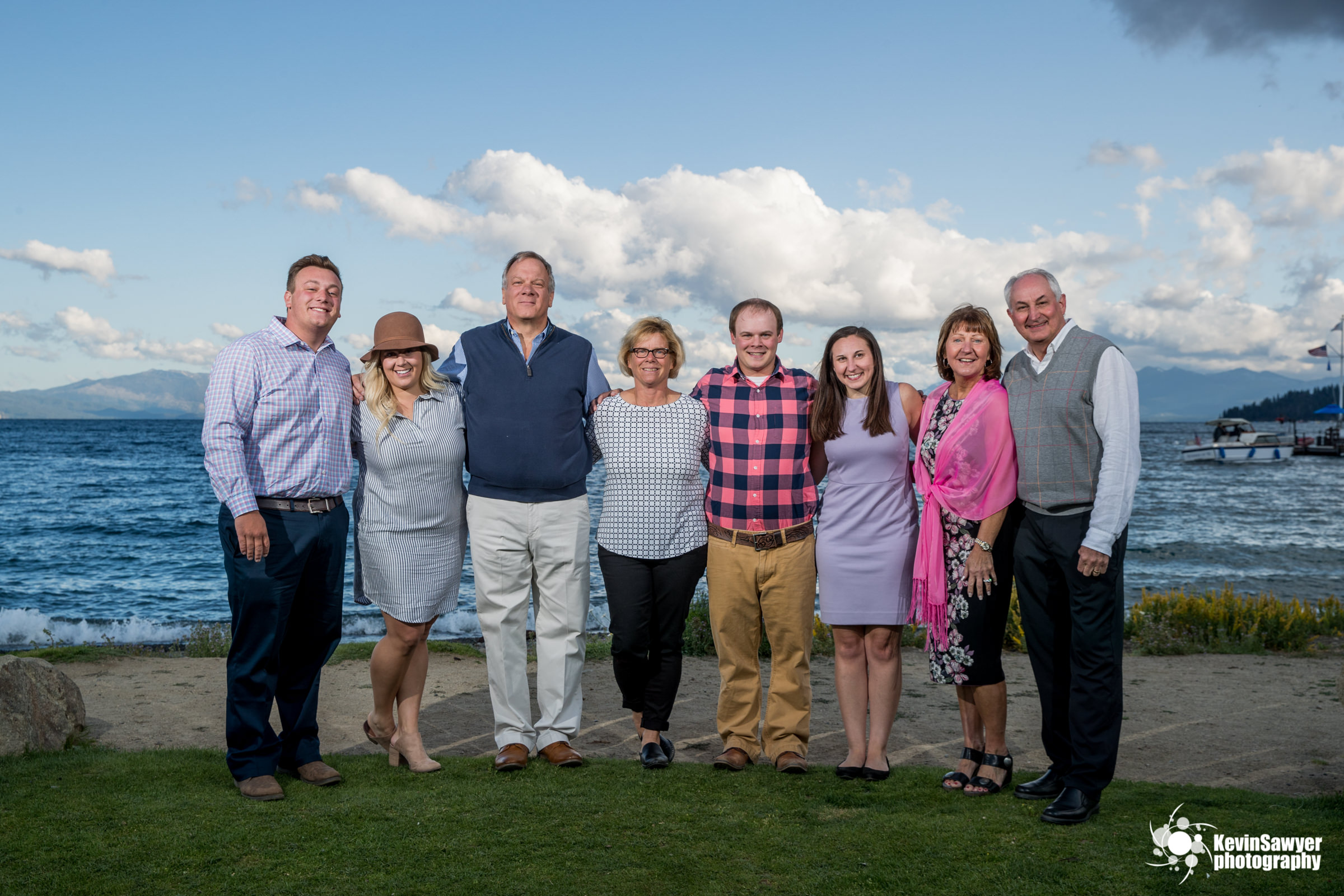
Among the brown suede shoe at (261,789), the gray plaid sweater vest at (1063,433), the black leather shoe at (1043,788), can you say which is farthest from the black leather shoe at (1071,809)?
the brown suede shoe at (261,789)

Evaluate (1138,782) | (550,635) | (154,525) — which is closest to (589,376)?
(550,635)

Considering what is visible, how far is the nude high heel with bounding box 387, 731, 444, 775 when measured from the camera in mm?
4758

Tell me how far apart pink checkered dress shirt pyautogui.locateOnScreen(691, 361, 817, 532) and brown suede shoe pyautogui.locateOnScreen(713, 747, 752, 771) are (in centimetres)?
121

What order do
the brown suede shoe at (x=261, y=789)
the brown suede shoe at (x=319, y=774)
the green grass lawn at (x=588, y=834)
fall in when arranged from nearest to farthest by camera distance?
1. the green grass lawn at (x=588, y=834)
2. the brown suede shoe at (x=261, y=789)
3. the brown suede shoe at (x=319, y=774)

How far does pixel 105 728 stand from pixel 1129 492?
655cm

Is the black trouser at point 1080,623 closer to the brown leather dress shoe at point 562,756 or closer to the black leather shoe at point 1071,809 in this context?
the black leather shoe at point 1071,809

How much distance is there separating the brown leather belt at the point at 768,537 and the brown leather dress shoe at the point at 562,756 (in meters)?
1.39

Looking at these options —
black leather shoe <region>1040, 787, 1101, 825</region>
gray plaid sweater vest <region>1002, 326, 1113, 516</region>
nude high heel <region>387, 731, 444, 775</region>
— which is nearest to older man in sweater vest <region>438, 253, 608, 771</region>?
nude high heel <region>387, 731, 444, 775</region>

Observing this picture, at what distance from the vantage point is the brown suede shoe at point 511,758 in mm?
4734

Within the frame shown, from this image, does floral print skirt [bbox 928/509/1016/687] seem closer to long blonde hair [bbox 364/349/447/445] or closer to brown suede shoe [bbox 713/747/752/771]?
brown suede shoe [bbox 713/747/752/771]

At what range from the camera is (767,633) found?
4.86 metres

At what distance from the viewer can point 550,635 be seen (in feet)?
16.2

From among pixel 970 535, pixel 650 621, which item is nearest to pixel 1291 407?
pixel 970 535

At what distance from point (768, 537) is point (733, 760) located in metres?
1.21
